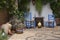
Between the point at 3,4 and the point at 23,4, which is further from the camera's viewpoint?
the point at 23,4

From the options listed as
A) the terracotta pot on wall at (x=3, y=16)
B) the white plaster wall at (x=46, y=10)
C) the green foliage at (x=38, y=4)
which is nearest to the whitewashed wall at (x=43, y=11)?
the white plaster wall at (x=46, y=10)

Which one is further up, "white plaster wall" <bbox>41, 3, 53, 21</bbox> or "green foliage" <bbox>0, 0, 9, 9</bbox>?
"green foliage" <bbox>0, 0, 9, 9</bbox>

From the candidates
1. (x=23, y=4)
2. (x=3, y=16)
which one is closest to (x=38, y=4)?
(x=23, y=4)

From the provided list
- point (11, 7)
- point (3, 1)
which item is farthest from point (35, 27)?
point (3, 1)

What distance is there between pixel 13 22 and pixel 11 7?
2.58ft

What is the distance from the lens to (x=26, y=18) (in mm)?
8969

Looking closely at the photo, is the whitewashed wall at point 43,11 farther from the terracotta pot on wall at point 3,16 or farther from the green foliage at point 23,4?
the terracotta pot on wall at point 3,16

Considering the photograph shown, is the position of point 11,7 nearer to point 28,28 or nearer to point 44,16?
point 28,28

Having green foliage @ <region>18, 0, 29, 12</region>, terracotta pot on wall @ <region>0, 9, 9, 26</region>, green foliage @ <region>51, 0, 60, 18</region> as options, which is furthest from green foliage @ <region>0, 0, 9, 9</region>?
green foliage @ <region>51, 0, 60, 18</region>

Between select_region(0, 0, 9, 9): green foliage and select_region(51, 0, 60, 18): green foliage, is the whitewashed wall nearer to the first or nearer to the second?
select_region(51, 0, 60, 18): green foliage

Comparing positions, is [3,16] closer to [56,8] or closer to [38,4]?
[38,4]

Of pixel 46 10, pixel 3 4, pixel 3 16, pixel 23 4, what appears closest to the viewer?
pixel 3 4

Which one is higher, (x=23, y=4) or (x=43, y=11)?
(x=23, y=4)

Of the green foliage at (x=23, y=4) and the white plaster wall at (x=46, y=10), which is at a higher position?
the green foliage at (x=23, y=4)
